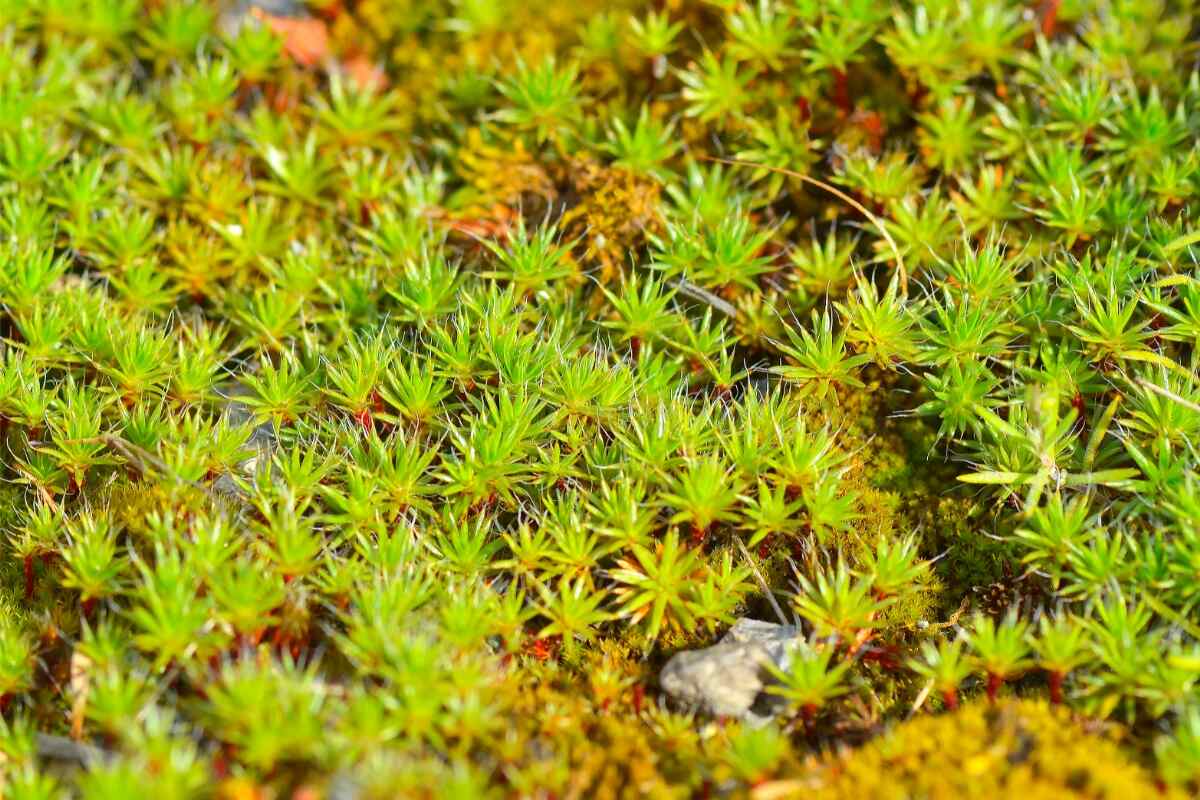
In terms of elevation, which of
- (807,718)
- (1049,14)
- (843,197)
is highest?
(1049,14)

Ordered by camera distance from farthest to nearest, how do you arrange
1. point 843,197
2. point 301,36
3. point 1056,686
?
point 301,36 → point 843,197 → point 1056,686

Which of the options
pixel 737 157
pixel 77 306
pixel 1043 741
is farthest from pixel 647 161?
pixel 1043 741

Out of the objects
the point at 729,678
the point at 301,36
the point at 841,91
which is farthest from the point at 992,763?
the point at 301,36

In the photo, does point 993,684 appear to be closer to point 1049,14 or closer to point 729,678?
point 729,678

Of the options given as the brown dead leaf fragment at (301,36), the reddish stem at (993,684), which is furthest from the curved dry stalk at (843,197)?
the brown dead leaf fragment at (301,36)

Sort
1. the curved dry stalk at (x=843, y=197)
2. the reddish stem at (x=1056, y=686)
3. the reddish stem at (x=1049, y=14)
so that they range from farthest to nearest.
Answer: the reddish stem at (x=1049, y=14) → the curved dry stalk at (x=843, y=197) → the reddish stem at (x=1056, y=686)

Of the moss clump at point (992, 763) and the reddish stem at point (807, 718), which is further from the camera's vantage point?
the reddish stem at point (807, 718)

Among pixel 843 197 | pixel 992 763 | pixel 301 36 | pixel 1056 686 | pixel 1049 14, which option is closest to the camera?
pixel 992 763

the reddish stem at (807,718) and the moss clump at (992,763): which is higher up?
the moss clump at (992,763)

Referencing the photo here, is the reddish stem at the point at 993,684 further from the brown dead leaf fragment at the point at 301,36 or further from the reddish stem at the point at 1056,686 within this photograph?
the brown dead leaf fragment at the point at 301,36

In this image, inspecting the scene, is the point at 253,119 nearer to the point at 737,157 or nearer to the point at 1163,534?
the point at 737,157
